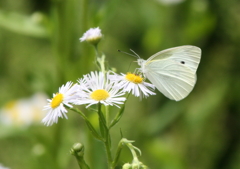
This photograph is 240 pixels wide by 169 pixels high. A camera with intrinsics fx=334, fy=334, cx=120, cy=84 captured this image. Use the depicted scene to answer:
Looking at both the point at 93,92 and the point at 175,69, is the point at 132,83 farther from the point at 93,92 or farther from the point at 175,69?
the point at 175,69

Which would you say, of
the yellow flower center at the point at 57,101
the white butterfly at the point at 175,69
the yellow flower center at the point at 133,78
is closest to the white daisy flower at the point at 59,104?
the yellow flower center at the point at 57,101

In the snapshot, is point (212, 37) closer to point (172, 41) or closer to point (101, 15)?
point (172, 41)

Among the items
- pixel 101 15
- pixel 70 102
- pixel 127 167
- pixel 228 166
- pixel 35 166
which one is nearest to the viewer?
pixel 127 167

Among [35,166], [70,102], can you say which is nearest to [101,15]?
[70,102]

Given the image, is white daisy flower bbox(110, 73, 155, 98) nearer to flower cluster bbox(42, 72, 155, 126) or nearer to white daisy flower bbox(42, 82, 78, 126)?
flower cluster bbox(42, 72, 155, 126)

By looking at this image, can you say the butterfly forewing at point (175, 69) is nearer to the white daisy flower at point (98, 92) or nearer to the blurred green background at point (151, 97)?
the white daisy flower at point (98, 92)

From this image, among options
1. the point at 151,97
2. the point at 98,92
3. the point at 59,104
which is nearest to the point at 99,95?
the point at 98,92

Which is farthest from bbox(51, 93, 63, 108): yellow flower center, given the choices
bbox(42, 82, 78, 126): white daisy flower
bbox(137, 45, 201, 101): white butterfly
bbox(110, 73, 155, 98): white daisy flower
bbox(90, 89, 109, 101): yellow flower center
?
bbox(137, 45, 201, 101): white butterfly
